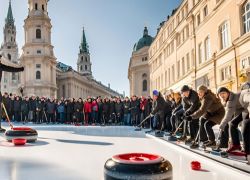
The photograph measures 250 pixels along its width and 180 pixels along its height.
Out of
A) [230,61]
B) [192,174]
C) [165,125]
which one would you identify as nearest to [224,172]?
[192,174]

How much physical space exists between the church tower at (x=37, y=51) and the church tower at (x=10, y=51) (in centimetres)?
5378

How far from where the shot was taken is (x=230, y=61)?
68.6 ft

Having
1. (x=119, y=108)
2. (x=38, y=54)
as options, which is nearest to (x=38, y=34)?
(x=38, y=54)

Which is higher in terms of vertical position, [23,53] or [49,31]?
[49,31]

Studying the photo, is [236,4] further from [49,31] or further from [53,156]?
[49,31]

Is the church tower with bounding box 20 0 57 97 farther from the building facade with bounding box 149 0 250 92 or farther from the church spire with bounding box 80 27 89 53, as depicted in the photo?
the church spire with bounding box 80 27 89 53

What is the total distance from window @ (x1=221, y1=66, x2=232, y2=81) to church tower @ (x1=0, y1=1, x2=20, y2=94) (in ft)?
373

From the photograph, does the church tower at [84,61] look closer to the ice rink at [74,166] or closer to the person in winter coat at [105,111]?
the person in winter coat at [105,111]

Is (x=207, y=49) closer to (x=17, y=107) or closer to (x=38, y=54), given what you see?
(x=17, y=107)

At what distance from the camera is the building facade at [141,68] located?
69.6 metres

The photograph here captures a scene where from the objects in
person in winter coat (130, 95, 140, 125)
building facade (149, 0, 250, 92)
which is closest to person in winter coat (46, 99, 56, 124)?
person in winter coat (130, 95, 140, 125)

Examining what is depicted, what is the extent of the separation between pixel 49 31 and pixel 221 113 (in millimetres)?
73233

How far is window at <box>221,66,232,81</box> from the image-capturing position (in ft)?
69.4

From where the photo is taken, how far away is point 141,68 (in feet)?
229
